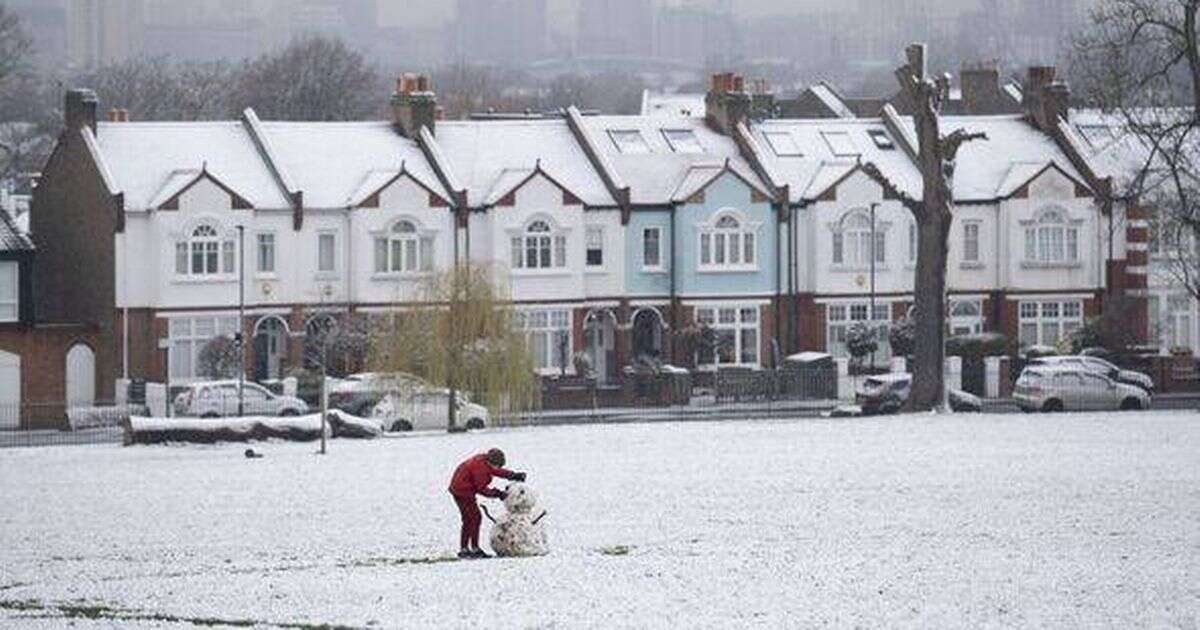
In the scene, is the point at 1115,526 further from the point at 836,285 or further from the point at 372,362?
the point at 836,285

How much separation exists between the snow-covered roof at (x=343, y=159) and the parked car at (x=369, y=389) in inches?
483

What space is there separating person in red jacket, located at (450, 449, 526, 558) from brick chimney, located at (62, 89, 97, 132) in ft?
158

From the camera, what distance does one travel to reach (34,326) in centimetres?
7950

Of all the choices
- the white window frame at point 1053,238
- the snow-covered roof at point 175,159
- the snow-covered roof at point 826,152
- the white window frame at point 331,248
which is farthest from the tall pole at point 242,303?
the white window frame at point 1053,238

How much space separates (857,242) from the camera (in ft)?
287

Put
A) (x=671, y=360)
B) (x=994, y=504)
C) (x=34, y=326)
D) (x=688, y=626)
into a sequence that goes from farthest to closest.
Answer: (x=671, y=360)
(x=34, y=326)
(x=994, y=504)
(x=688, y=626)

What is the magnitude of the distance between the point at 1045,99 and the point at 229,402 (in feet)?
109

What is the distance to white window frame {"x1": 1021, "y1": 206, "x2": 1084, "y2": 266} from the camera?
88.8 meters

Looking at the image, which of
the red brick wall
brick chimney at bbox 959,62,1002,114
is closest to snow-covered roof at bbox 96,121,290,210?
the red brick wall

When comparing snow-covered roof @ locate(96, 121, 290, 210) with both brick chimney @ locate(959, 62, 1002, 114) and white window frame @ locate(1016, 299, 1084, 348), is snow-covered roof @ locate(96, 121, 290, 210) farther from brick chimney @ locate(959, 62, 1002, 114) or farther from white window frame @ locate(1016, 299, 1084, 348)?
brick chimney @ locate(959, 62, 1002, 114)

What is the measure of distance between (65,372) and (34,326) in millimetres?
1574

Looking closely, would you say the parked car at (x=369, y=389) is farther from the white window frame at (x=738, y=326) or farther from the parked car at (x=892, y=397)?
the white window frame at (x=738, y=326)

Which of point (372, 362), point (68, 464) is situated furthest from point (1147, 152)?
point (68, 464)

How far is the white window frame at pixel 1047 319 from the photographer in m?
88.9
